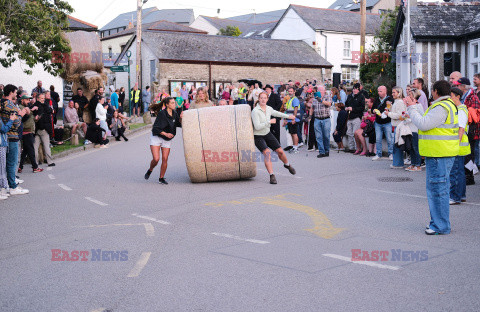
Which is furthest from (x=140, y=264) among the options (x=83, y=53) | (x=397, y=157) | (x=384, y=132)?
→ (x=83, y=53)

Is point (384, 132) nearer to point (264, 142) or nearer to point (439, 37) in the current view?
point (264, 142)

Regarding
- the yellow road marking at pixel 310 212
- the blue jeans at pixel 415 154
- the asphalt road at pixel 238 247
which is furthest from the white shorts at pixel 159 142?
the blue jeans at pixel 415 154

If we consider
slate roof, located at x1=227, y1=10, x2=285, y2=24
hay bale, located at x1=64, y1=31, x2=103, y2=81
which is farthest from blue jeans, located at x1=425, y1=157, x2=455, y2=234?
slate roof, located at x1=227, y1=10, x2=285, y2=24

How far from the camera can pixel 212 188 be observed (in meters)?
12.5

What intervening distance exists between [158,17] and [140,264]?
100909 millimetres

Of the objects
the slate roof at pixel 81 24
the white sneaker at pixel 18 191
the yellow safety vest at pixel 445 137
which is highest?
the slate roof at pixel 81 24

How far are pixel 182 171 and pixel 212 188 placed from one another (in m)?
3.13

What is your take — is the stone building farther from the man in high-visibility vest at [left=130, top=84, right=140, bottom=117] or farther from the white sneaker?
the white sneaker

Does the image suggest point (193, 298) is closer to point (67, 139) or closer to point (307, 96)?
point (307, 96)

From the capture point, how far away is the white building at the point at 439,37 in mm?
27656

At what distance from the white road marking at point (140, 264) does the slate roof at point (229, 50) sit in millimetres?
39521

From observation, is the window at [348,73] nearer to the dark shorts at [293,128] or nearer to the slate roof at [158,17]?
the dark shorts at [293,128]

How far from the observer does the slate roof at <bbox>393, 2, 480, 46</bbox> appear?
2909 cm

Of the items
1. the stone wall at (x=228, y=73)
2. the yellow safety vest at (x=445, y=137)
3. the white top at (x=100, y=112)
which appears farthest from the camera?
the stone wall at (x=228, y=73)
